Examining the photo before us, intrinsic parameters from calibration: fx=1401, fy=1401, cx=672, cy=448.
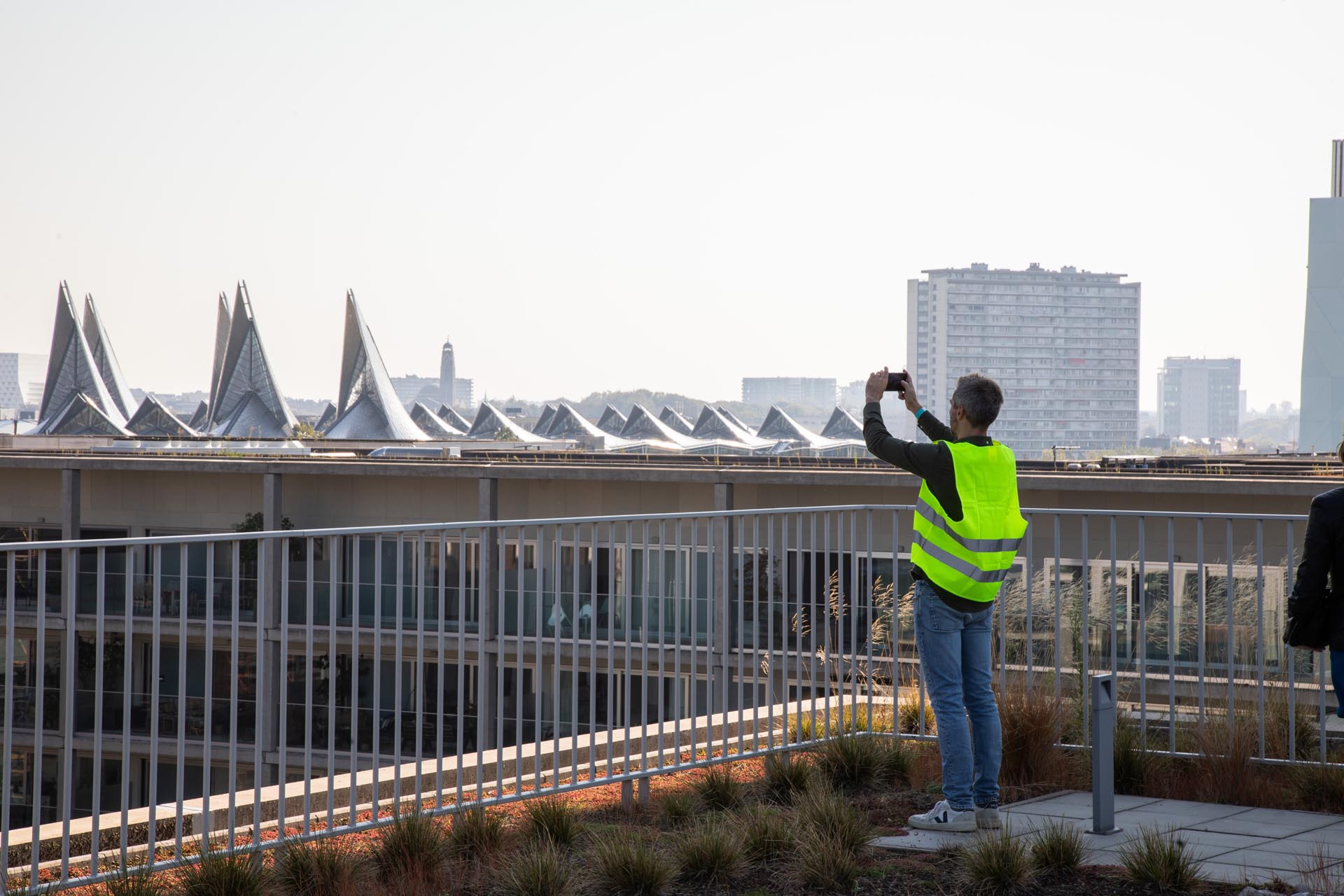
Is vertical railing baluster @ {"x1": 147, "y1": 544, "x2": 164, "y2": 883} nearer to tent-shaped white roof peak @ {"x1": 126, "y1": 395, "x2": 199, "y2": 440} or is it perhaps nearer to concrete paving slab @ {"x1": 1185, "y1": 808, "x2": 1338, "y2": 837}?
concrete paving slab @ {"x1": 1185, "y1": 808, "x2": 1338, "y2": 837}

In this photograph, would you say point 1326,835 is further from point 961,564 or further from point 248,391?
point 248,391

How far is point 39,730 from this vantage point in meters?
4.75

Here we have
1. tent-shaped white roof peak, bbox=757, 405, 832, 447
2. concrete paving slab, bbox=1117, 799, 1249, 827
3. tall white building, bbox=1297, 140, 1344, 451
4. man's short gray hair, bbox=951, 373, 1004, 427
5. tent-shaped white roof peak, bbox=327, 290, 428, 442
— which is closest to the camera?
man's short gray hair, bbox=951, 373, 1004, 427

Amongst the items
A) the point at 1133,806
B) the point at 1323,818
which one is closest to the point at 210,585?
the point at 1133,806

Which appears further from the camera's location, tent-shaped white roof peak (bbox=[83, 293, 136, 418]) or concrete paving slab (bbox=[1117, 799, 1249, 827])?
tent-shaped white roof peak (bbox=[83, 293, 136, 418])

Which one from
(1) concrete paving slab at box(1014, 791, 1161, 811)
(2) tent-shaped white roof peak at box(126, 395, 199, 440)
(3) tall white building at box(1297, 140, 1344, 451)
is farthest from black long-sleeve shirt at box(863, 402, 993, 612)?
(2) tent-shaped white roof peak at box(126, 395, 199, 440)

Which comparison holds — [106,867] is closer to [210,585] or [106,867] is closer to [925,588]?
[210,585]

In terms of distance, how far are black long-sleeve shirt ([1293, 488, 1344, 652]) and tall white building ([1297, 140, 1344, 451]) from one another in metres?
88.6

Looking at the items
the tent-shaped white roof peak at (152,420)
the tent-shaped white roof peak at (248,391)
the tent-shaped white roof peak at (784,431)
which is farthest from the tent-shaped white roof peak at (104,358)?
the tent-shaped white roof peak at (784,431)

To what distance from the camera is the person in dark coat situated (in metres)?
5.22

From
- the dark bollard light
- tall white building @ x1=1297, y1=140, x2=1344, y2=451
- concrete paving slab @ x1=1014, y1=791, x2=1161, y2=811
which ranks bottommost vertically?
concrete paving slab @ x1=1014, y1=791, x2=1161, y2=811

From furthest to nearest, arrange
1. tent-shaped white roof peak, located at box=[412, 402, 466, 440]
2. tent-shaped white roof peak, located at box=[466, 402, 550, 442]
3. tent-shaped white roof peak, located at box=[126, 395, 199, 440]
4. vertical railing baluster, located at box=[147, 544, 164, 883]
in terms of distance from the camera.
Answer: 1. tent-shaped white roof peak, located at box=[412, 402, 466, 440]
2. tent-shaped white roof peak, located at box=[466, 402, 550, 442]
3. tent-shaped white roof peak, located at box=[126, 395, 199, 440]
4. vertical railing baluster, located at box=[147, 544, 164, 883]

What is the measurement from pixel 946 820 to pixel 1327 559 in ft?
6.13

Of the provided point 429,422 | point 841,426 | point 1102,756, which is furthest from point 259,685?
point 841,426
